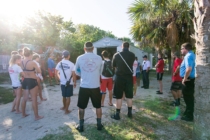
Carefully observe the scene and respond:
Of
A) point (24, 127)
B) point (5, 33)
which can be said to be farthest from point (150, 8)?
point (5, 33)

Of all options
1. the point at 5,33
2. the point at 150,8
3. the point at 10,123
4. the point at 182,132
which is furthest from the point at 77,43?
the point at 182,132

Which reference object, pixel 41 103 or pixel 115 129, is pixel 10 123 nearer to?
pixel 41 103

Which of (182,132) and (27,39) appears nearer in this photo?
(182,132)

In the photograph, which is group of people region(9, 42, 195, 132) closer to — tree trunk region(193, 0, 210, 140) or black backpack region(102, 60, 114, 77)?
black backpack region(102, 60, 114, 77)

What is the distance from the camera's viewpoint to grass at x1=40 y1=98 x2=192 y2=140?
2769mm

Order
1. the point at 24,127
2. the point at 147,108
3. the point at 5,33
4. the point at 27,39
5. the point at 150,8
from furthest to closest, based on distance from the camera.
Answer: the point at 27,39, the point at 5,33, the point at 150,8, the point at 147,108, the point at 24,127

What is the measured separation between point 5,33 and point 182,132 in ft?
62.1

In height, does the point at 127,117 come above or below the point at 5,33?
below

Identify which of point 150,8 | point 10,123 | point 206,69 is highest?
point 150,8

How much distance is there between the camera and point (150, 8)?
7234 mm

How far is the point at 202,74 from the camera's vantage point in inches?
92.5

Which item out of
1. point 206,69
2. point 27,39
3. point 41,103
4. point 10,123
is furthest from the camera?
point 27,39

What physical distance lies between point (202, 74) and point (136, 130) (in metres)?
1.83

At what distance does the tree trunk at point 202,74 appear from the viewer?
2.28m
